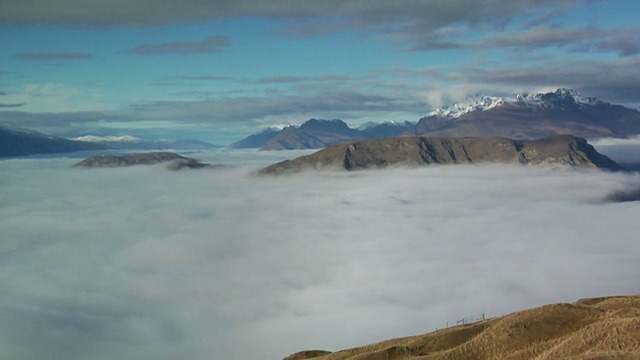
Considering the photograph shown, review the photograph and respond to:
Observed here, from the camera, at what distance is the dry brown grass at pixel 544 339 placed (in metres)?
74.4

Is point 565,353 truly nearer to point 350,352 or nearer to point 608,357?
point 608,357

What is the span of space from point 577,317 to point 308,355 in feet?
251

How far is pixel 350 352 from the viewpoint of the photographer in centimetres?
12431

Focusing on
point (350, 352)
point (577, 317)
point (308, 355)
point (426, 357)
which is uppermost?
point (577, 317)

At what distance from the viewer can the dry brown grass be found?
74.4 meters

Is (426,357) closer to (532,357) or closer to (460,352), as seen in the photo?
(460,352)

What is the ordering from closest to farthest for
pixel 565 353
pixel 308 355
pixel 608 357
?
1. pixel 608 357
2. pixel 565 353
3. pixel 308 355

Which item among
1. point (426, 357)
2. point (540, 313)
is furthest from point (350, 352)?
point (540, 313)

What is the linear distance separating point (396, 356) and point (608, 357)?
46.3 metres

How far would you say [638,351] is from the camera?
218 feet

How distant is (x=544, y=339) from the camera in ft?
293

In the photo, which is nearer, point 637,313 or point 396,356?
point 637,313

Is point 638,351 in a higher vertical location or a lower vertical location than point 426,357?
higher

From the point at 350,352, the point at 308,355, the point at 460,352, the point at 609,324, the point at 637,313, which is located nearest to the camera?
the point at 609,324
